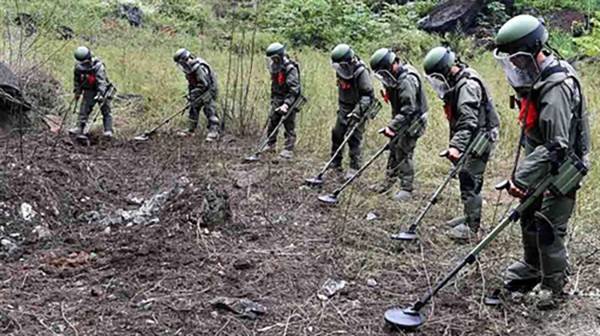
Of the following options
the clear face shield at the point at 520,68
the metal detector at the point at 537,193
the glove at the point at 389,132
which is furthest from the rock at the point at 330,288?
the glove at the point at 389,132

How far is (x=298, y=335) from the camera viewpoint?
365 cm

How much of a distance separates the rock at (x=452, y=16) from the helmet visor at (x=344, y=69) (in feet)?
33.9

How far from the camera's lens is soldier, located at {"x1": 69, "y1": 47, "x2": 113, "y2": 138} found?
29.3ft

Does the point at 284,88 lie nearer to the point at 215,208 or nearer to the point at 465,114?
the point at 215,208

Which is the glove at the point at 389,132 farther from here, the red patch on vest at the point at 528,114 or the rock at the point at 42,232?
the rock at the point at 42,232

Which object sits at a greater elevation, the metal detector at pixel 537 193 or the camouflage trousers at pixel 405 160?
the metal detector at pixel 537 193

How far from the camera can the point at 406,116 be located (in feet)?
20.9

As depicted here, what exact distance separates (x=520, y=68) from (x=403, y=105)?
2.70 metres

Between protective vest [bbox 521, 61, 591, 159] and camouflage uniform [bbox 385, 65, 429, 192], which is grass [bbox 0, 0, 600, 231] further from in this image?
protective vest [bbox 521, 61, 591, 159]

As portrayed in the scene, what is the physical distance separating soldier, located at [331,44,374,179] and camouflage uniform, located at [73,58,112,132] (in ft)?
11.1

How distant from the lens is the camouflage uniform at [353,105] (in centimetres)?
707

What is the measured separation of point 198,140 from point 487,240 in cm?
607

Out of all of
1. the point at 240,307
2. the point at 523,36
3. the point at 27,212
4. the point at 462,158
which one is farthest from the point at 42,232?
the point at 523,36

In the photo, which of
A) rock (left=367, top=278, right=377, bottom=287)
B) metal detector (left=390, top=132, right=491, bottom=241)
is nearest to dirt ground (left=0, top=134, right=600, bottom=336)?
rock (left=367, top=278, right=377, bottom=287)
